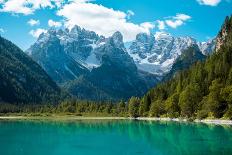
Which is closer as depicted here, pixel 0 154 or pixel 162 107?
pixel 0 154

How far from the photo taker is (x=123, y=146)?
233 ft

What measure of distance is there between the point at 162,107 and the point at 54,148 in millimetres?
122901

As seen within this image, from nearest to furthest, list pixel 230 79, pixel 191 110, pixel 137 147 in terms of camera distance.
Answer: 1. pixel 137 147
2. pixel 230 79
3. pixel 191 110

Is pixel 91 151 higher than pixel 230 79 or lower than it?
lower

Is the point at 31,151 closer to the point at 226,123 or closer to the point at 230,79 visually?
the point at 226,123

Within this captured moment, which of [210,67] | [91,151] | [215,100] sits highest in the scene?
[210,67]

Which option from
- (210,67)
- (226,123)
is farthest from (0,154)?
(210,67)

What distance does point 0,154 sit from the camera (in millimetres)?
58969

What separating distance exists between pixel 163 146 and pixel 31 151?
70.0 feet

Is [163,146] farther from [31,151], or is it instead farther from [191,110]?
[191,110]

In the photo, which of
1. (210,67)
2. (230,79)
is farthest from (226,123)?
(210,67)

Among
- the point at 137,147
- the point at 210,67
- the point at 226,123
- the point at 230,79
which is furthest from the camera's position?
the point at 210,67

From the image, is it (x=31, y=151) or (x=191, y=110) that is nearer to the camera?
(x=31, y=151)

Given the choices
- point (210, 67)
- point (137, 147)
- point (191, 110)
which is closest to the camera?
point (137, 147)
